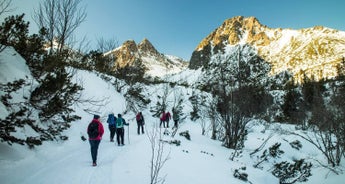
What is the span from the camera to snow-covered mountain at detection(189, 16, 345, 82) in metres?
95.6

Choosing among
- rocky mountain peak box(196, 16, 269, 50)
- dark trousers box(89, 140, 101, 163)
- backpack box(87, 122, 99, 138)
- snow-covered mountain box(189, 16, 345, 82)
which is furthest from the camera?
rocky mountain peak box(196, 16, 269, 50)

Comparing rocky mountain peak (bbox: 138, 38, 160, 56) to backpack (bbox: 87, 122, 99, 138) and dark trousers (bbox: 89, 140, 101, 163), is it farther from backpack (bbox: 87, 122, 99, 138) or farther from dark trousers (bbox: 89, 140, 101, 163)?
dark trousers (bbox: 89, 140, 101, 163)

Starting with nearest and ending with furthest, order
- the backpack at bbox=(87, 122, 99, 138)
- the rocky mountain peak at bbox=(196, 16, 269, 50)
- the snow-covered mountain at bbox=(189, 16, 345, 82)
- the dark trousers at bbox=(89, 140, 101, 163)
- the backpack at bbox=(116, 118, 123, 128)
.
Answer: the dark trousers at bbox=(89, 140, 101, 163), the backpack at bbox=(87, 122, 99, 138), the backpack at bbox=(116, 118, 123, 128), the snow-covered mountain at bbox=(189, 16, 345, 82), the rocky mountain peak at bbox=(196, 16, 269, 50)

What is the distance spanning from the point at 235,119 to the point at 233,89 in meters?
1.90

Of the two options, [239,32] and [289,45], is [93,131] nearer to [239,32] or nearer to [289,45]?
[289,45]

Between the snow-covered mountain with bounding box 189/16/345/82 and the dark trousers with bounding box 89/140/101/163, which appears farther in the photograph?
the snow-covered mountain with bounding box 189/16/345/82

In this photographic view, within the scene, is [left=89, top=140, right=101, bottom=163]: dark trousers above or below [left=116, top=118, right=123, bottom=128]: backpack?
below

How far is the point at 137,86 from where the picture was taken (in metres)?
28.8

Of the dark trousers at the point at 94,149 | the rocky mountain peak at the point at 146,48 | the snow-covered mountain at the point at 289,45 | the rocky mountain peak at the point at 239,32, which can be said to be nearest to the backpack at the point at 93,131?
the dark trousers at the point at 94,149

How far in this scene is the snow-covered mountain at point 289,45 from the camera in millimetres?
95562

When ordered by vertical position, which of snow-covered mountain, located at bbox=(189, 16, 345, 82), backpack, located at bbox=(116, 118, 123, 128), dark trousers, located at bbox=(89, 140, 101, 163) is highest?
snow-covered mountain, located at bbox=(189, 16, 345, 82)

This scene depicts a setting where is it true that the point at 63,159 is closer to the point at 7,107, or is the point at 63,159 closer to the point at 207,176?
the point at 7,107

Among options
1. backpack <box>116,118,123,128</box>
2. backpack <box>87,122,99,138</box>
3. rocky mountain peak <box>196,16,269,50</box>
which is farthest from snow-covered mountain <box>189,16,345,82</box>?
backpack <box>87,122,99,138</box>

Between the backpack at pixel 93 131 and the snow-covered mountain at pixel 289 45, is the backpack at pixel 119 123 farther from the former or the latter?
the snow-covered mountain at pixel 289 45
